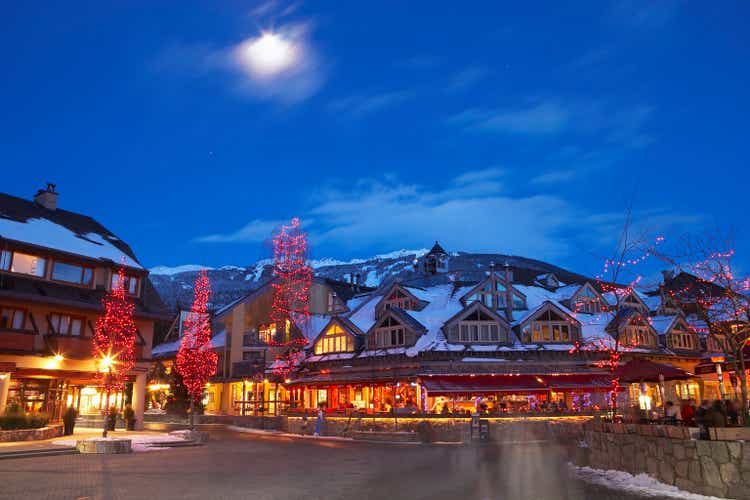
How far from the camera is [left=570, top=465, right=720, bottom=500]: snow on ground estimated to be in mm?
12672

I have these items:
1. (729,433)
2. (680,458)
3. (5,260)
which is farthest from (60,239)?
(729,433)

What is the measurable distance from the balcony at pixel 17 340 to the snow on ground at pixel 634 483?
26.5 m

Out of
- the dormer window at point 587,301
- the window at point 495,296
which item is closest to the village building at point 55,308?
the window at point 495,296

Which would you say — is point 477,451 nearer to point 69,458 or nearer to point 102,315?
point 69,458

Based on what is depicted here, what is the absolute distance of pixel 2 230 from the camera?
1236 inches

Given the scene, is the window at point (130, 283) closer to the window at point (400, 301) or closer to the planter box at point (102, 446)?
the planter box at point (102, 446)

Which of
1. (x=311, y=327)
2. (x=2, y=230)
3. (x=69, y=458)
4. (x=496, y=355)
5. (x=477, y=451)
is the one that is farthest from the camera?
(x=311, y=327)

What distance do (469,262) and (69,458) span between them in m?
154

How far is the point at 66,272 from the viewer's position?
3375 centimetres

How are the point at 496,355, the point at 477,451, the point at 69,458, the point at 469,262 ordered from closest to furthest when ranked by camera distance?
the point at 69,458, the point at 477,451, the point at 496,355, the point at 469,262

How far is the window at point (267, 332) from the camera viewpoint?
5621cm

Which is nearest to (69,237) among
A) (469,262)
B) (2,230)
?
(2,230)

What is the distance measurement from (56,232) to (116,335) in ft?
23.3

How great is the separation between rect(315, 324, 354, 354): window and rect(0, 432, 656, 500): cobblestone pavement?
70.1ft
